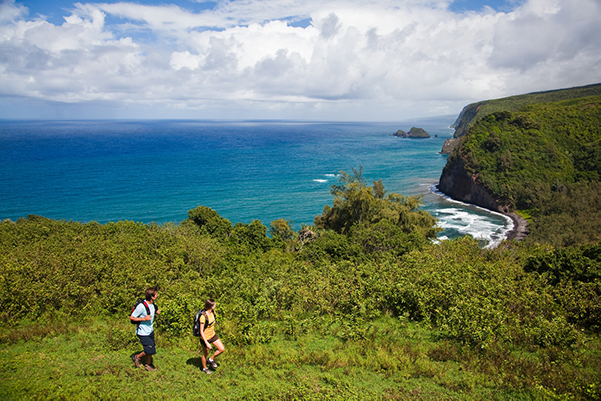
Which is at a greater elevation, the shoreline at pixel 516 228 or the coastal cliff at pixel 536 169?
the coastal cliff at pixel 536 169

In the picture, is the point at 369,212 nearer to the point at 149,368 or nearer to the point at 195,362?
the point at 195,362

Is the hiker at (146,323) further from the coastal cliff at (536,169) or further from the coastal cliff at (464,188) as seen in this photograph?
the coastal cliff at (464,188)

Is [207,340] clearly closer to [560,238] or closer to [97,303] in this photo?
[97,303]

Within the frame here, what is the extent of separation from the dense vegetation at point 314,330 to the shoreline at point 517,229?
141 ft

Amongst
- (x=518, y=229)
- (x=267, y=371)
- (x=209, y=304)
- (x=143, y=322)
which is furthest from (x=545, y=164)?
A: (x=143, y=322)

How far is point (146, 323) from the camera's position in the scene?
789 centimetres

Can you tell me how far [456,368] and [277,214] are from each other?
5479 cm

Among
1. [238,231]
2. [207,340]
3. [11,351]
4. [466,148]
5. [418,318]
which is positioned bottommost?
[238,231]

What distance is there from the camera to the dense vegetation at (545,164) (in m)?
57.2

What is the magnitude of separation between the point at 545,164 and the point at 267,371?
301ft

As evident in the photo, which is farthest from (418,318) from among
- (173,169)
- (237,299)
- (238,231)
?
(173,169)

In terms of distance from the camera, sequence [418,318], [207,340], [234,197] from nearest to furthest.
Answer: [207,340], [418,318], [234,197]

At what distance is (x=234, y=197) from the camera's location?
74062 mm

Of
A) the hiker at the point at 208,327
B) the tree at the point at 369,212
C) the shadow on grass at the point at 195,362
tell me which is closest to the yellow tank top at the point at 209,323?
the hiker at the point at 208,327
